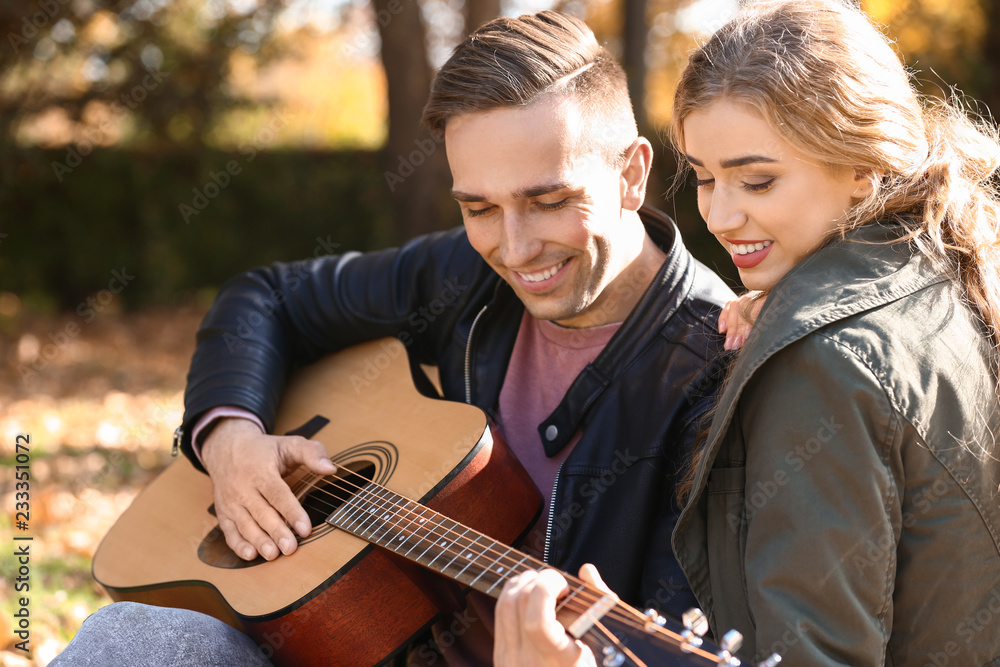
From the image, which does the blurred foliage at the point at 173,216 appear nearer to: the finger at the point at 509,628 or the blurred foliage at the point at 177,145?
the blurred foliage at the point at 177,145

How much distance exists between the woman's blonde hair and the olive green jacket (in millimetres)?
77

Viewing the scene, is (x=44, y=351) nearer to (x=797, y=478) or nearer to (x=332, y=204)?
(x=332, y=204)

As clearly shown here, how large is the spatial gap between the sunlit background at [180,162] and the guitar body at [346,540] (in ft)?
13.9

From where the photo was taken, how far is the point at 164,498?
8.71 feet

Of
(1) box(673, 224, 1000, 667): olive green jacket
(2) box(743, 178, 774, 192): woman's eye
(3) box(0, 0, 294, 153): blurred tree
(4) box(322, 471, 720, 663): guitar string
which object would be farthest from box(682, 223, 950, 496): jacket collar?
(3) box(0, 0, 294, 153): blurred tree

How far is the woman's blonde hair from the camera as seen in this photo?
1.60 metres

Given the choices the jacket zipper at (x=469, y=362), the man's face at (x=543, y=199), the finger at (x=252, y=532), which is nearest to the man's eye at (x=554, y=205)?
the man's face at (x=543, y=199)

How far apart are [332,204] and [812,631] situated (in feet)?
28.6

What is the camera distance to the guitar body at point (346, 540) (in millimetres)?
1895

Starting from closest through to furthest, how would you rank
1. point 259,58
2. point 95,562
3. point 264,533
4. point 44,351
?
point 264,533 < point 95,562 < point 44,351 < point 259,58

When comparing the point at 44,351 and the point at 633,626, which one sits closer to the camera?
the point at 633,626

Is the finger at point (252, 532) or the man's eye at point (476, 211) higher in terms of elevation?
the man's eye at point (476, 211)

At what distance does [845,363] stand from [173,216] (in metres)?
8.93

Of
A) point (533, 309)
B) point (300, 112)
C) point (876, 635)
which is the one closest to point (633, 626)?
point (876, 635)
